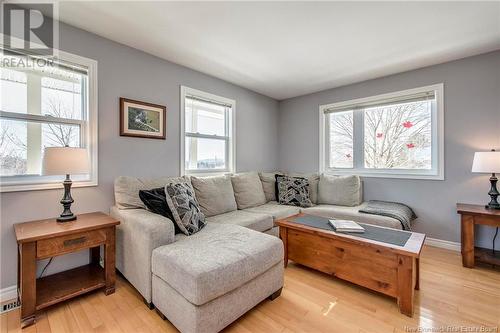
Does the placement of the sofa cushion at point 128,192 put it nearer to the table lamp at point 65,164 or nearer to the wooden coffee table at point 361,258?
the table lamp at point 65,164

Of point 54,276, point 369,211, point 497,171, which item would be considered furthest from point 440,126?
point 54,276

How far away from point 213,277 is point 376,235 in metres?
1.41

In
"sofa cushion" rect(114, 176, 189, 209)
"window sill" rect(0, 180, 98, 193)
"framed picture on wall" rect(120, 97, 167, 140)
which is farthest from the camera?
"framed picture on wall" rect(120, 97, 167, 140)

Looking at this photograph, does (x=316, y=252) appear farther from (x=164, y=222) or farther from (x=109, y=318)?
(x=109, y=318)

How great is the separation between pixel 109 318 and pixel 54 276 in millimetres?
782

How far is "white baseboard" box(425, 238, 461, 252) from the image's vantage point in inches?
108

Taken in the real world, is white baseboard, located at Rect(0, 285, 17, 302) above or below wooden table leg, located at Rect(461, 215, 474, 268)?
below

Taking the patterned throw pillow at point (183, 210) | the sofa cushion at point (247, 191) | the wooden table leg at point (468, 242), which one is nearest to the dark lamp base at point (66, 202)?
the patterned throw pillow at point (183, 210)

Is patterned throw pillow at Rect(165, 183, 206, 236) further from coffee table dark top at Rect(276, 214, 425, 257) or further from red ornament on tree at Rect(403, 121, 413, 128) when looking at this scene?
red ornament on tree at Rect(403, 121, 413, 128)

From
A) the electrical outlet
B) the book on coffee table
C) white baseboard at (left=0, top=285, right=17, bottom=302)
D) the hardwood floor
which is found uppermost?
the book on coffee table

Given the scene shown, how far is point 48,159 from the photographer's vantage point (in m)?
1.66

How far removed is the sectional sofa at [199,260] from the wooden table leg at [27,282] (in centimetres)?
57

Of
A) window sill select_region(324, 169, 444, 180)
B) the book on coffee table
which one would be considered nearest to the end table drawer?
the book on coffee table

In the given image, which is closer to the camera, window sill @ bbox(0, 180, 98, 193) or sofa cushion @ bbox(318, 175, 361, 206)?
window sill @ bbox(0, 180, 98, 193)
